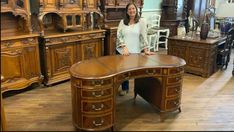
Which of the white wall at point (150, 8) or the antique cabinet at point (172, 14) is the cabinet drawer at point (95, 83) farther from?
the antique cabinet at point (172, 14)

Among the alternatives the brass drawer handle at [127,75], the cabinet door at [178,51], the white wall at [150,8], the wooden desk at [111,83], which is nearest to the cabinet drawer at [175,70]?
the wooden desk at [111,83]

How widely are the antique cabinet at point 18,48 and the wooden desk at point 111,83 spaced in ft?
4.40

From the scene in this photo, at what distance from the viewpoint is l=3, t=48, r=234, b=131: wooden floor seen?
2.81 m

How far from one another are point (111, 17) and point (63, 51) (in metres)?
1.89

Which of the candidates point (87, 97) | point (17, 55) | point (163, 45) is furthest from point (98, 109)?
point (163, 45)

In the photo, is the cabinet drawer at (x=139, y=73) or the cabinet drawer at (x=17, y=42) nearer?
the cabinet drawer at (x=139, y=73)

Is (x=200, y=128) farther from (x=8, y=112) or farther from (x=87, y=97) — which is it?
(x=8, y=112)

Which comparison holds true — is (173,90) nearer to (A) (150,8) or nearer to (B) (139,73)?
(B) (139,73)

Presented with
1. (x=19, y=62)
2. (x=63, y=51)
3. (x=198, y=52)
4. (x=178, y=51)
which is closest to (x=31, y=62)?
(x=19, y=62)

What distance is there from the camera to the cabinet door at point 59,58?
3.96 meters

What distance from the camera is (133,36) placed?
331cm

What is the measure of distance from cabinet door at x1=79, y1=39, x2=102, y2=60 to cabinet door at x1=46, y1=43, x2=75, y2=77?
0.77ft

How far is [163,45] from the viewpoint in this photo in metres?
7.00

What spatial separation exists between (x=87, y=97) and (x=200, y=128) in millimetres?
1417
